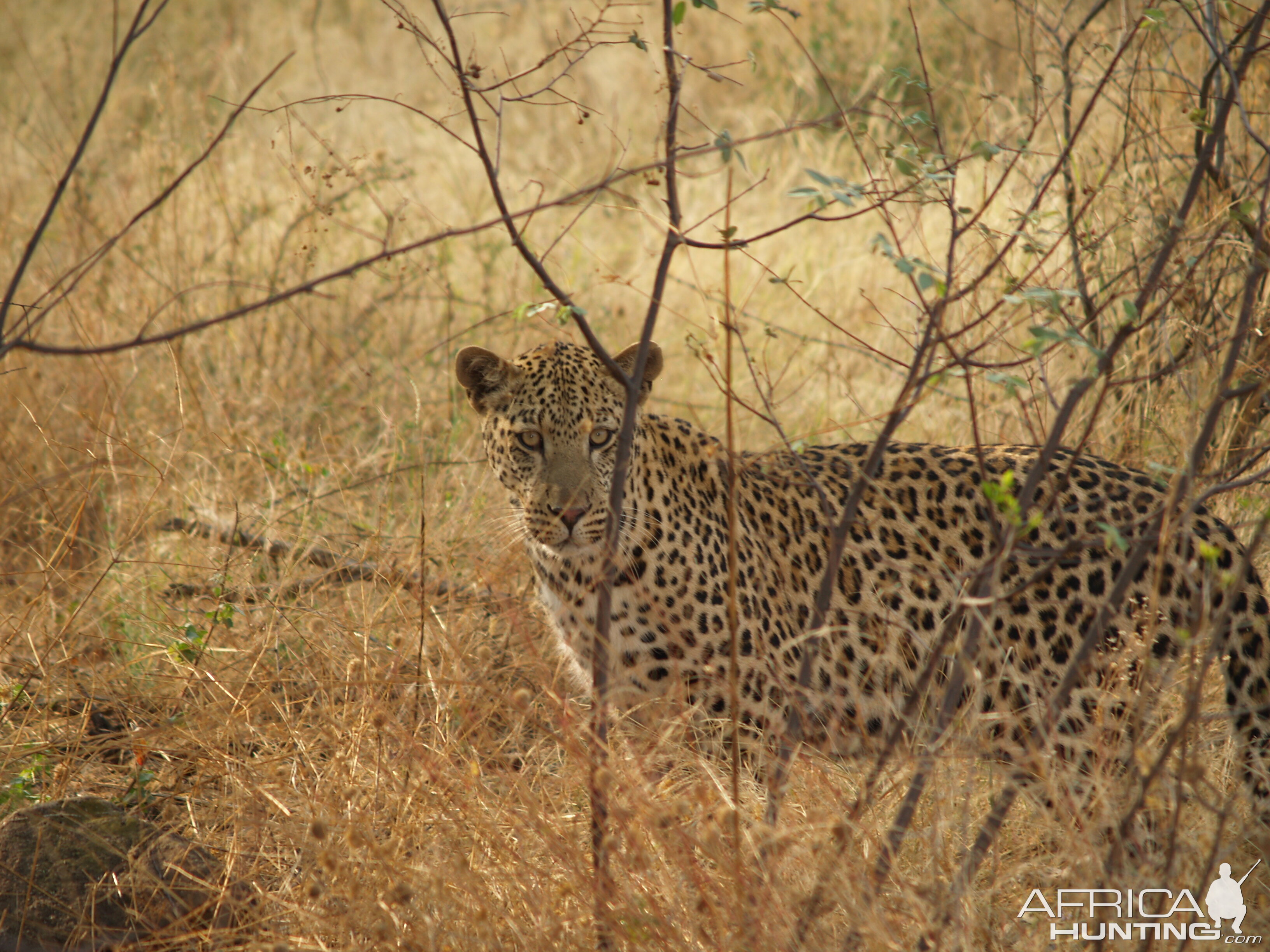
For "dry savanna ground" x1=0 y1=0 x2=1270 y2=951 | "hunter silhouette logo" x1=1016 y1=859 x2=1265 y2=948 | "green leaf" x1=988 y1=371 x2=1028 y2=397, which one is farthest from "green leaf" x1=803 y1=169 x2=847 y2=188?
"hunter silhouette logo" x1=1016 y1=859 x2=1265 y2=948

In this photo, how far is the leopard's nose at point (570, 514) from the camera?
4.36 metres

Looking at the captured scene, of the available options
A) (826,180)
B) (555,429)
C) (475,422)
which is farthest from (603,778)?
(475,422)

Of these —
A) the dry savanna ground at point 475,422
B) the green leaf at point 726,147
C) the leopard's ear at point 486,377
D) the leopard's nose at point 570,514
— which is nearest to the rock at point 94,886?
the dry savanna ground at point 475,422

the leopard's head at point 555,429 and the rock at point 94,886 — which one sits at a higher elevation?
the leopard's head at point 555,429

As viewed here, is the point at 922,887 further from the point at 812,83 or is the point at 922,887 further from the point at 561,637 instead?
the point at 812,83

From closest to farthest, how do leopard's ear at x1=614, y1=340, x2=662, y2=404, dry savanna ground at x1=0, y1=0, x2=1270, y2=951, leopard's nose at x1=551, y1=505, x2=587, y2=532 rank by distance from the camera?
dry savanna ground at x1=0, y1=0, x2=1270, y2=951 < leopard's nose at x1=551, y1=505, x2=587, y2=532 < leopard's ear at x1=614, y1=340, x2=662, y2=404

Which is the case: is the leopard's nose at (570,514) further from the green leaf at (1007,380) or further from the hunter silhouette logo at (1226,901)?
the hunter silhouette logo at (1226,901)

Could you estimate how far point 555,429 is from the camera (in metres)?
4.57

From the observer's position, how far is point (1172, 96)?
6.45 meters

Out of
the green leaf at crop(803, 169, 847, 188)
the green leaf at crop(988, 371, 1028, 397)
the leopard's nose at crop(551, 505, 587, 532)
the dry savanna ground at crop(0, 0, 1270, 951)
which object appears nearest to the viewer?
the green leaf at crop(803, 169, 847, 188)

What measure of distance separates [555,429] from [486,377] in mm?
443

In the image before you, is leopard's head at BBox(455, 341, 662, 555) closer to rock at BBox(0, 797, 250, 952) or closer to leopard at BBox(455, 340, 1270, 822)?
leopard at BBox(455, 340, 1270, 822)

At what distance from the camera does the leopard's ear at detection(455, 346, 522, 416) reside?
4707 mm

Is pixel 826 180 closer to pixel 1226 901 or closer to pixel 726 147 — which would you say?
pixel 726 147
